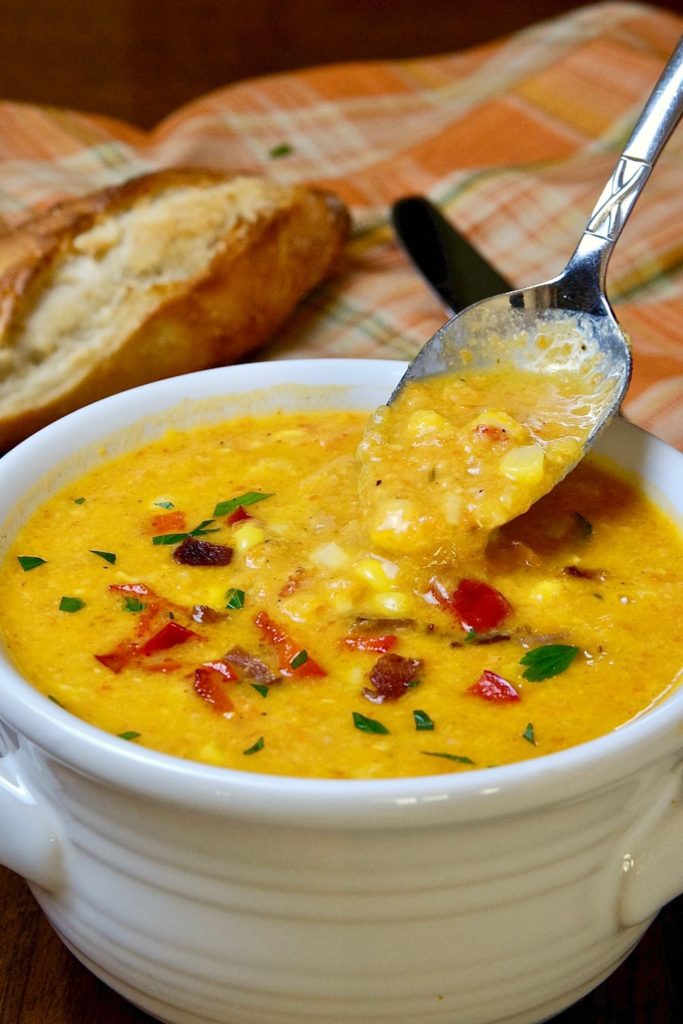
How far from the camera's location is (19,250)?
3688 millimetres

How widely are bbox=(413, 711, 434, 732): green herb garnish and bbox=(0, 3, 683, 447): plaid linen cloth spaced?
198 centimetres

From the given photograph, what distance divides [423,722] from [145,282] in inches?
86.6

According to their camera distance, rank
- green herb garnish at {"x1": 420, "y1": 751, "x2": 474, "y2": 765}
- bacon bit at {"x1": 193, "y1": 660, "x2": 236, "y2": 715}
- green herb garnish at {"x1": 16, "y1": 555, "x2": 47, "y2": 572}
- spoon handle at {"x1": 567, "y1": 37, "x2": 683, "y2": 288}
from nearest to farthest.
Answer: green herb garnish at {"x1": 420, "y1": 751, "x2": 474, "y2": 765} < bacon bit at {"x1": 193, "y1": 660, "x2": 236, "y2": 715} < green herb garnish at {"x1": 16, "y1": 555, "x2": 47, "y2": 572} < spoon handle at {"x1": 567, "y1": 37, "x2": 683, "y2": 288}

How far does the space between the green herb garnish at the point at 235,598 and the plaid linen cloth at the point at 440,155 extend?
5.92 feet

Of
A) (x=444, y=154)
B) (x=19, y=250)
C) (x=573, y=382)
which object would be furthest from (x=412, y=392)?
(x=444, y=154)

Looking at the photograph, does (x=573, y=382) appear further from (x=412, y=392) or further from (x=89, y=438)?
(x=89, y=438)

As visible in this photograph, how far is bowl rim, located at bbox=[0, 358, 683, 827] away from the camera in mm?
1562

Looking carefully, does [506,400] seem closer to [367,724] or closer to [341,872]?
A: [367,724]

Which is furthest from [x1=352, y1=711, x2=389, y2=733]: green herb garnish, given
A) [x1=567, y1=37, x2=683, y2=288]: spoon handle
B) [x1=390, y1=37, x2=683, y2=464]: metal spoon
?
[x1=567, y1=37, x2=683, y2=288]: spoon handle

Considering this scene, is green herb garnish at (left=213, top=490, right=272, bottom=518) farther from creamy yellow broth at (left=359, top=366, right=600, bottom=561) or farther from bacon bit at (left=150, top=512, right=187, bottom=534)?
A: creamy yellow broth at (left=359, top=366, right=600, bottom=561)

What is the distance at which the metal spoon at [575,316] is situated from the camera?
8.61 feet

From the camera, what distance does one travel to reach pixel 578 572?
7.54 ft

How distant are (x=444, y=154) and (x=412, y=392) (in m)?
2.78

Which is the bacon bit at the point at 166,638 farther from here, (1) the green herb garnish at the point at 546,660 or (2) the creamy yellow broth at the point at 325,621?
(1) the green herb garnish at the point at 546,660
